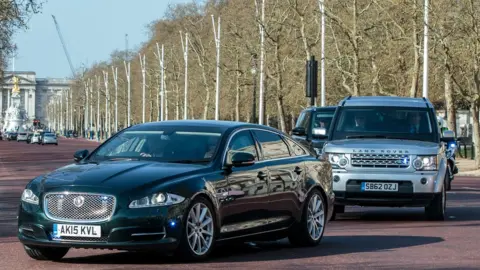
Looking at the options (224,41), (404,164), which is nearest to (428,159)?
(404,164)

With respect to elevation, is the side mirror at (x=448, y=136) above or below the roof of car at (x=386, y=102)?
below

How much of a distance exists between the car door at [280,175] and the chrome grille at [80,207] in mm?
2461

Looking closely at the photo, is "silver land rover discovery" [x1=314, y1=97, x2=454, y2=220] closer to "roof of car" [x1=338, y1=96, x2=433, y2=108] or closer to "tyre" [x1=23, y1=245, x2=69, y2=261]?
"roof of car" [x1=338, y1=96, x2=433, y2=108]

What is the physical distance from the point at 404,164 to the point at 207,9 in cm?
8802

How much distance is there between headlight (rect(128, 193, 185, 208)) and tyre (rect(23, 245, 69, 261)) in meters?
1.20

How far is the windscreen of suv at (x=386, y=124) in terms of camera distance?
19.5m

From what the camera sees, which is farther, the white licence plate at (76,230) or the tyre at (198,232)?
the tyre at (198,232)

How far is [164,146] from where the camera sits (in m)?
12.9

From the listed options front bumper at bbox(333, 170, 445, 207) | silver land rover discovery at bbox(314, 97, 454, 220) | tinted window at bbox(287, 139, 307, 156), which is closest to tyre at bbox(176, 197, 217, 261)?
tinted window at bbox(287, 139, 307, 156)

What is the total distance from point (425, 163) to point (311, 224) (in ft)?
14.9

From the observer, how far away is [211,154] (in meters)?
12.8

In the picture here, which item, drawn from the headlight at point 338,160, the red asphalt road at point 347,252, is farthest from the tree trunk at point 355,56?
the headlight at point 338,160

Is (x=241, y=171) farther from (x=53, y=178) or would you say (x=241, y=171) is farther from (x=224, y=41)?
(x=224, y=41)

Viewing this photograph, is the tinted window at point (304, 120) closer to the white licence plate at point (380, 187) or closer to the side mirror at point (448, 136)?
the side mirror at point (448, 136)
